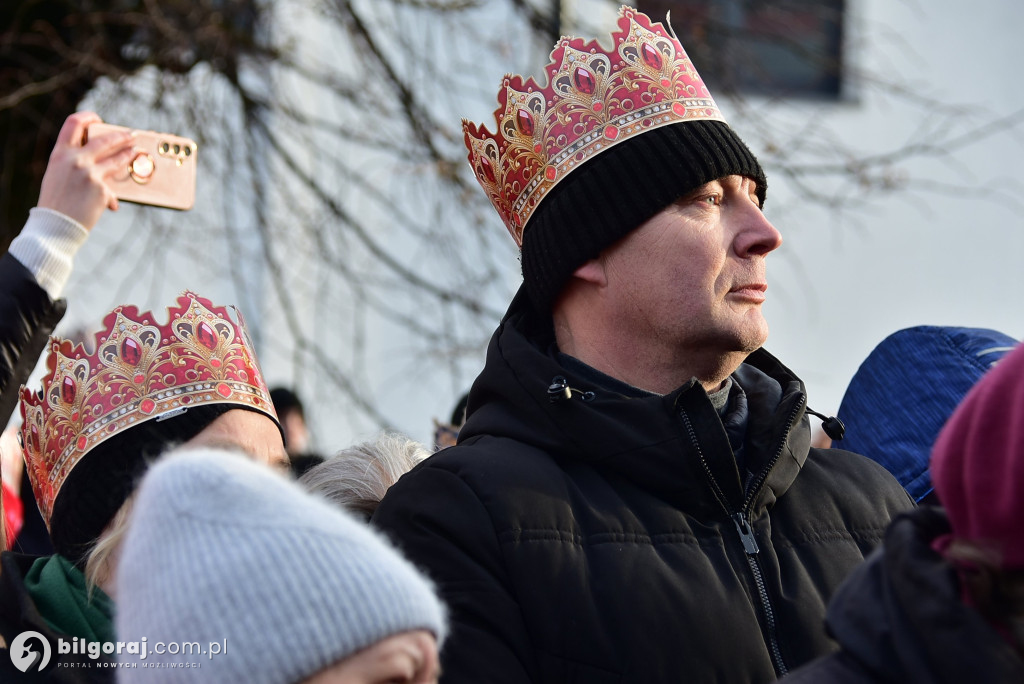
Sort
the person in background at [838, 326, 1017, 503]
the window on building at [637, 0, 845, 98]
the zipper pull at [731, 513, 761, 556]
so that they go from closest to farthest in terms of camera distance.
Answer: the zipper pull at [731, 513, 761, 556] < the person in background at [838, 326, 1017, 503] < the window on building at [637, 0, 845, 98]

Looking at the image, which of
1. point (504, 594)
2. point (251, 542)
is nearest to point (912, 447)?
point (504, 594)

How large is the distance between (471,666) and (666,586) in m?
0.32

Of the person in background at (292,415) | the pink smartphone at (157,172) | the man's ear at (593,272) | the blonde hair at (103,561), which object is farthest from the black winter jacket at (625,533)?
the person in background at (292,415)

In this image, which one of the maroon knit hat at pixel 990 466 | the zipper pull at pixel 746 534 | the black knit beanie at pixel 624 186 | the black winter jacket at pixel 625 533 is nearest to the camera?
the maroon knit hat at pixel 990 466

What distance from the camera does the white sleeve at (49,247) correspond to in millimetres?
2320

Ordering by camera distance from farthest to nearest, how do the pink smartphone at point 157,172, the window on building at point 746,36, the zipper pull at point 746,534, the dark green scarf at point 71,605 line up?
the window on building at point 746,36 → the pink smartphone at point 157,172 → the dark green scarf at point 71,605 → the zipper pull at point 746,534

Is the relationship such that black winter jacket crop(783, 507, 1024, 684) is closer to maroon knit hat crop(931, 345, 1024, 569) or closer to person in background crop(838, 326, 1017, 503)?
maroon knit hat crop(931, 345, 1024, 569)

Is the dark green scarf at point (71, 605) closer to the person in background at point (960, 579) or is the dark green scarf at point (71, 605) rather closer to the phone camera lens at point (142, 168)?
the phone camera lens at point (142, 168)

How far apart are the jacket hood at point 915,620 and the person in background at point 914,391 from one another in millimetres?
1255

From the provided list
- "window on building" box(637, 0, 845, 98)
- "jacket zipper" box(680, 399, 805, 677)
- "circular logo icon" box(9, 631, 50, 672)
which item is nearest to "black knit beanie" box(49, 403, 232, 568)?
"circular logo icon" box(9, 631, 50, 672)

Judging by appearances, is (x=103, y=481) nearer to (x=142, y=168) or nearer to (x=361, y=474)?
(x=361, y=474)

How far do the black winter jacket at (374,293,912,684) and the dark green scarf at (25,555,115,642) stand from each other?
539 millimetres

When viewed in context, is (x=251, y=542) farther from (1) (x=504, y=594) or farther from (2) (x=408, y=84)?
(2) (x=408, y=84)

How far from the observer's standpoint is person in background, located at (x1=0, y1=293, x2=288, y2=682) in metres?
2.11
